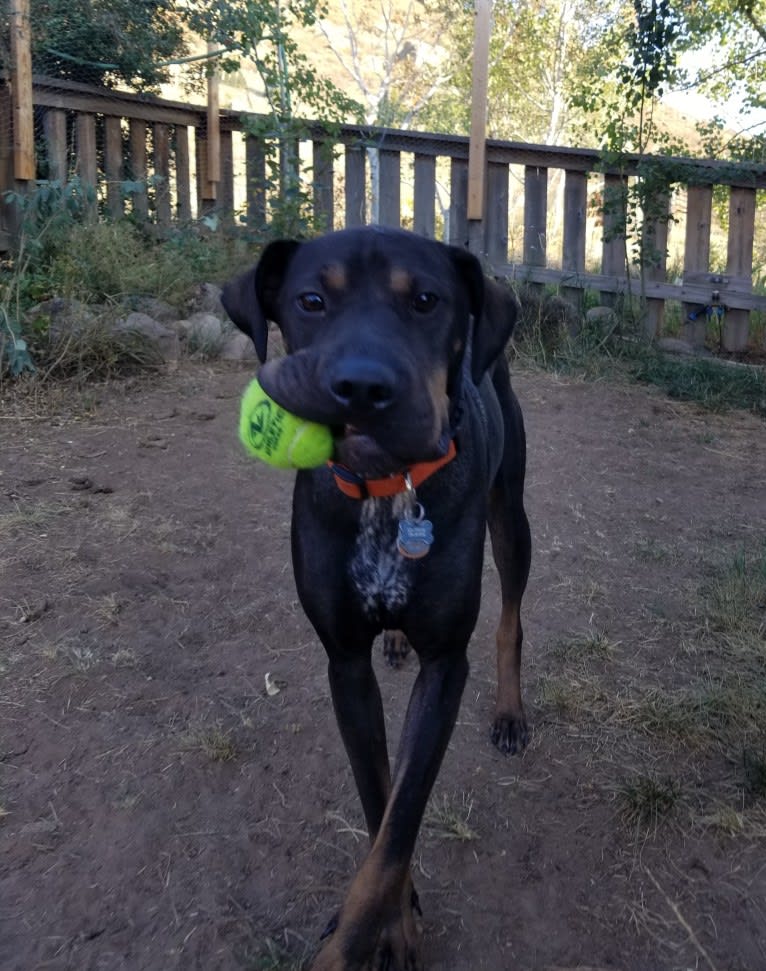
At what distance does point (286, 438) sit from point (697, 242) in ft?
21.7

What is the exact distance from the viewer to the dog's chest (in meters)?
2.32

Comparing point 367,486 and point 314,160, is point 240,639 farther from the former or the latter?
point 314,160

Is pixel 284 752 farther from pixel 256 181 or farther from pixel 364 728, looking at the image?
pixel 256 181

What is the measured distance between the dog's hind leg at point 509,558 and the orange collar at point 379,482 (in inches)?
39.8

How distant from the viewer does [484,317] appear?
8.18 feet

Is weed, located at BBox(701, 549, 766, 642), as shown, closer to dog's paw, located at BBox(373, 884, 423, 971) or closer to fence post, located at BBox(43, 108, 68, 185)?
dog's paw, located at BBox(373, 884, 423, 971)

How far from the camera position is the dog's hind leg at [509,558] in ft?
10.4

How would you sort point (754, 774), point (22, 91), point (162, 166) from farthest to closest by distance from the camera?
point (162, 166) → point (22, 91) → point (754, 774)

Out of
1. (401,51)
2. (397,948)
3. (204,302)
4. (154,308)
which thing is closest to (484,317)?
(397,948)

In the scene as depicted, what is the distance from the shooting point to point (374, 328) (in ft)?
6.95

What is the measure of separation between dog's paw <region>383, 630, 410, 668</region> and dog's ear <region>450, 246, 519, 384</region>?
1384 mm

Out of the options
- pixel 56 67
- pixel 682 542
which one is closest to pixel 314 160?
pixel 56 67

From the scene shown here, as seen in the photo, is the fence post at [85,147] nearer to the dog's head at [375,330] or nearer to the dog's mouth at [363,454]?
the dog's head at [375,330]

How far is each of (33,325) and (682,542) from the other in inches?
168
